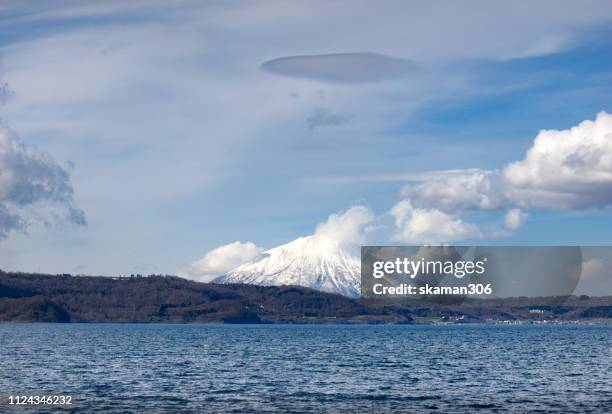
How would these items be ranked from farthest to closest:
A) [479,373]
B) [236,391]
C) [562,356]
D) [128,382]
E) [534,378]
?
1. [562,356]
2. [479,373]
3. [534,378]
4. [128,382]
5. [236,391]

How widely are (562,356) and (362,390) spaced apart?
8351cm

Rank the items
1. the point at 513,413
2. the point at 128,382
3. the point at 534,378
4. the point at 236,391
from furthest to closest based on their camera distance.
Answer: the point at 534,378 → the point at 128,382 → the point at 236,391 → the point at 513,413

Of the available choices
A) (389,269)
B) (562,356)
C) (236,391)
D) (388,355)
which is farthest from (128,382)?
(562,356)

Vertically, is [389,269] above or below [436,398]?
above

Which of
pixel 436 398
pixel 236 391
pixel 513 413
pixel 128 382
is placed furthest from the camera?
pixel 128 382

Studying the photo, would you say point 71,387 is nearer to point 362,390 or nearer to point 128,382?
point 128,382

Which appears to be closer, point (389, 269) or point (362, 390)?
point (362, 390)

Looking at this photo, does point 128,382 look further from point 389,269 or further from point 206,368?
point 389,269

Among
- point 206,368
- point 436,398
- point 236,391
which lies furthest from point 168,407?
point 206,368

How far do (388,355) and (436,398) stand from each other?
7889cm

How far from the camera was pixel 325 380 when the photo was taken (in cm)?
10681

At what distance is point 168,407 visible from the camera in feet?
258

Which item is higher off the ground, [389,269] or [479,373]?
[389,269]

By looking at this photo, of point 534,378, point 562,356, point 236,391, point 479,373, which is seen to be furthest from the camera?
point 562,356
